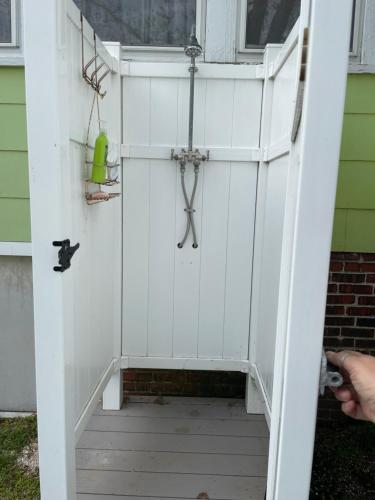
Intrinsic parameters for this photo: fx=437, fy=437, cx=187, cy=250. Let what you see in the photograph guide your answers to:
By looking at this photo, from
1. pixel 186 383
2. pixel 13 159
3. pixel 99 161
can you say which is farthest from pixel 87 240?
pixel 186 383

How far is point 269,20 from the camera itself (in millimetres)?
2332

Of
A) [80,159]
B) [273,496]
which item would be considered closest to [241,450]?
[273,496]

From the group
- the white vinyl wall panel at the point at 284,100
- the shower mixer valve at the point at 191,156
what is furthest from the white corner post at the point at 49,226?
the shower mixer valve at the point at 191,156

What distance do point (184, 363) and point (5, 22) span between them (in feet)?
6.94

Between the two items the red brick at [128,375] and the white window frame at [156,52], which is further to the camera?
the red brick at [128,375]

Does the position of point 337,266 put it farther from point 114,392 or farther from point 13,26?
point 13,26

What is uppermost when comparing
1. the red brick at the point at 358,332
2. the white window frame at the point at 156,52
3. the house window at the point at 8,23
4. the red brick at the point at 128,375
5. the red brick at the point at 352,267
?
the house window at the point at 8,23

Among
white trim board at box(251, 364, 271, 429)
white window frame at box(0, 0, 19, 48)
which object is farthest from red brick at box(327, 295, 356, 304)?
white window frame at box(0, 0, 19, 48)

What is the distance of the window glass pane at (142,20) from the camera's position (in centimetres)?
234

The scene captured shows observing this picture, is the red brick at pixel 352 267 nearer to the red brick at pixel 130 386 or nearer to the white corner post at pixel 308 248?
the white corner post at pixel 308 248

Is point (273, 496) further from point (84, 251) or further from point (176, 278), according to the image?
point (176, 278)

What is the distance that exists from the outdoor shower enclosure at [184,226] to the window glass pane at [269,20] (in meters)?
0.25

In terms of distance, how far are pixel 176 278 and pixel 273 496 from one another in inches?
53.7

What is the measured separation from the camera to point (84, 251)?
1.71 meters
